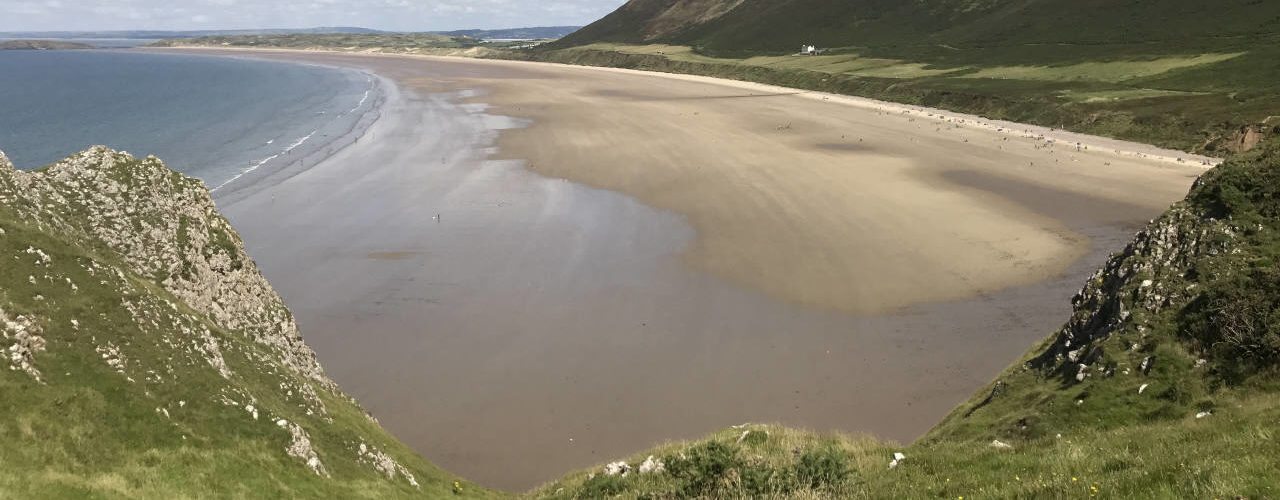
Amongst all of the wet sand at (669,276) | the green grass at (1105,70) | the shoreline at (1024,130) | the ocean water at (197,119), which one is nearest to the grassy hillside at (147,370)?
the wet sand at (669,276)

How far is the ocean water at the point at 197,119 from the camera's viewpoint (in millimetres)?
68188

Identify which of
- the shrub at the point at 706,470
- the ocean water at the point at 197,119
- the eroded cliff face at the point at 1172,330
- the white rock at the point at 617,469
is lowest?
the ocean water at the point at 197,119

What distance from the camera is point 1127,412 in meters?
14.8

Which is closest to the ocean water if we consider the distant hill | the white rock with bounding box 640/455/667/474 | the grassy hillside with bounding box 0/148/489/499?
the grassy hillside with bounding box 0/148/489/499

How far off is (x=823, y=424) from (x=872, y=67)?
449ft

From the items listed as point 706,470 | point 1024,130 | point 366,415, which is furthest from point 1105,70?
point 706,470

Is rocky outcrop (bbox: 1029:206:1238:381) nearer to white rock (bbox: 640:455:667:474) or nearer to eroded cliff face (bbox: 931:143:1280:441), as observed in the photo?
eroded cliff face (bbox: 931:143:1280:441)

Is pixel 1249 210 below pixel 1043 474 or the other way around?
the other way around

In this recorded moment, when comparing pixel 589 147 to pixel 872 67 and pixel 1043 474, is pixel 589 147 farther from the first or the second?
pixel 872 67

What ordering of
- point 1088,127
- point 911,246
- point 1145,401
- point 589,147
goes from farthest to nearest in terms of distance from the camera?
1. point 1088,127
2. point 589,147
3. point 911,246
4. point 1145,401

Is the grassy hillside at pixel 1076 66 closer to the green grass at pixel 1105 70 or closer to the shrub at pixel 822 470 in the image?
the green grass at pixel 1105 70

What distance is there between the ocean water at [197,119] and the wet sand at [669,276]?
1035 cm

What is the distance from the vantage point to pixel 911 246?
38812 mm

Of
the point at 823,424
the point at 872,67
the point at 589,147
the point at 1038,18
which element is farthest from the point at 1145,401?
the point at 1038,18
